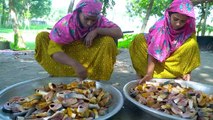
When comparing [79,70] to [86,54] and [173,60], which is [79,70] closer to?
[86,54]

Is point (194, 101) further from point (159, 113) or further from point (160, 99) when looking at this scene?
point (159, 113)

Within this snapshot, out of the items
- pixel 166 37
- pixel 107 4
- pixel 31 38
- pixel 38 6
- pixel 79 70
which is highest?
pixel 38 6

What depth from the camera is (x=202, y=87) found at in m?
2.14

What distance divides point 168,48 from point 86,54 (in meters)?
0.75

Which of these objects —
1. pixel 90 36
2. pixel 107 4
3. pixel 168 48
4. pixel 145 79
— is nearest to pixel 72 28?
pixel 90 36

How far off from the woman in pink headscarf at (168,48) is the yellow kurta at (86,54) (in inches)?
12.1

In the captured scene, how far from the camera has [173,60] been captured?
2.34 metres

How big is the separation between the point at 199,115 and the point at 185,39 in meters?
0.95

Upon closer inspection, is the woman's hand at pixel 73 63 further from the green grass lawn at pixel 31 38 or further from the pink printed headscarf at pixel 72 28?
the green grass lawn at pixel 31 38

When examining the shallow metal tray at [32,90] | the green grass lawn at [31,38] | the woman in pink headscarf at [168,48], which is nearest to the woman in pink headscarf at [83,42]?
the shallow metal tray at [32,90]

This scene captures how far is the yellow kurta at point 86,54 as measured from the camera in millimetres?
2207

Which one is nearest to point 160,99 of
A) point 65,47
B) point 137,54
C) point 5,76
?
point 137,54

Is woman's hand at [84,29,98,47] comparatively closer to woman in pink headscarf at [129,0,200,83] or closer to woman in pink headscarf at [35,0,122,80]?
woman in pink headscarf at [35,0,122,80]

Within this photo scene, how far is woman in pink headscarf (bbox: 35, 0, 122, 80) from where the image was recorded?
2086 millimetres
